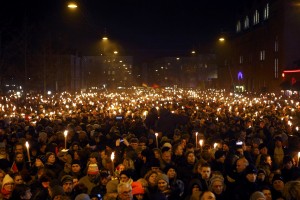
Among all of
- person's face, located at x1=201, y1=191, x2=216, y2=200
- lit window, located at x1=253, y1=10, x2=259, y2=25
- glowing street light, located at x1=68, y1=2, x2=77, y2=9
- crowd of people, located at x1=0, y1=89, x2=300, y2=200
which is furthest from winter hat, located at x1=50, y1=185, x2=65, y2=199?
lit window, located at x1=253, y1=10, x2=259, y2=25

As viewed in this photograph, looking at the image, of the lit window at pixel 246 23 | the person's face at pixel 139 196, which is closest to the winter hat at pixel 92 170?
the person's face at pixel 139 196

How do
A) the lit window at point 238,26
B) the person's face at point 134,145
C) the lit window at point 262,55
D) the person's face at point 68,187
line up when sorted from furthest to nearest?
1. the lit window at point 238,26
2. the lit window at point 262,55
3. the person's face at point 134,145
4. the person's face at point 68,187

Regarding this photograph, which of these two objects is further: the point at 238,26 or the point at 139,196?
the point at 238,26

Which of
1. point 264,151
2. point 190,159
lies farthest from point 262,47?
point 190,159

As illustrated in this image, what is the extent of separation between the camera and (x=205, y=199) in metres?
8.00

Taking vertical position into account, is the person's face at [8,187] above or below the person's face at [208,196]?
below

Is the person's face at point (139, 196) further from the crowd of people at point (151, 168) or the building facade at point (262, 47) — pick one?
the building facade at point (262, 47)

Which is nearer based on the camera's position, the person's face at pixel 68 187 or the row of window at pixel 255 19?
the person's face at pixel 68 187

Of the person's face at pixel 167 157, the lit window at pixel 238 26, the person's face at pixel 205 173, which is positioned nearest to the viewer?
the person's face at pixel 205 173

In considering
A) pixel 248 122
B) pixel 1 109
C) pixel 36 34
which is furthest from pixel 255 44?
pixel 248 122

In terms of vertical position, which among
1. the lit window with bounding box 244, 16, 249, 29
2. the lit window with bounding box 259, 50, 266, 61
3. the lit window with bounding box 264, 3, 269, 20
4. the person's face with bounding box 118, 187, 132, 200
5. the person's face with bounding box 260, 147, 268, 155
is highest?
the lit window with bounding box 244, 16, 249, 29

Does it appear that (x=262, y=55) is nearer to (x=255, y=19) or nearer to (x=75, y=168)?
(x=255, y=19)

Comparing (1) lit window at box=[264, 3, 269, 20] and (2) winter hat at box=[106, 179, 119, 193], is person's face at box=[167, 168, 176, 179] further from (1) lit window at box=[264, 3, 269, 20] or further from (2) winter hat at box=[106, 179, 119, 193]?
(1) lit window at box=[264, 3, 269, 20]

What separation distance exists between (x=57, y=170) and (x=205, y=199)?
4.26 metres
